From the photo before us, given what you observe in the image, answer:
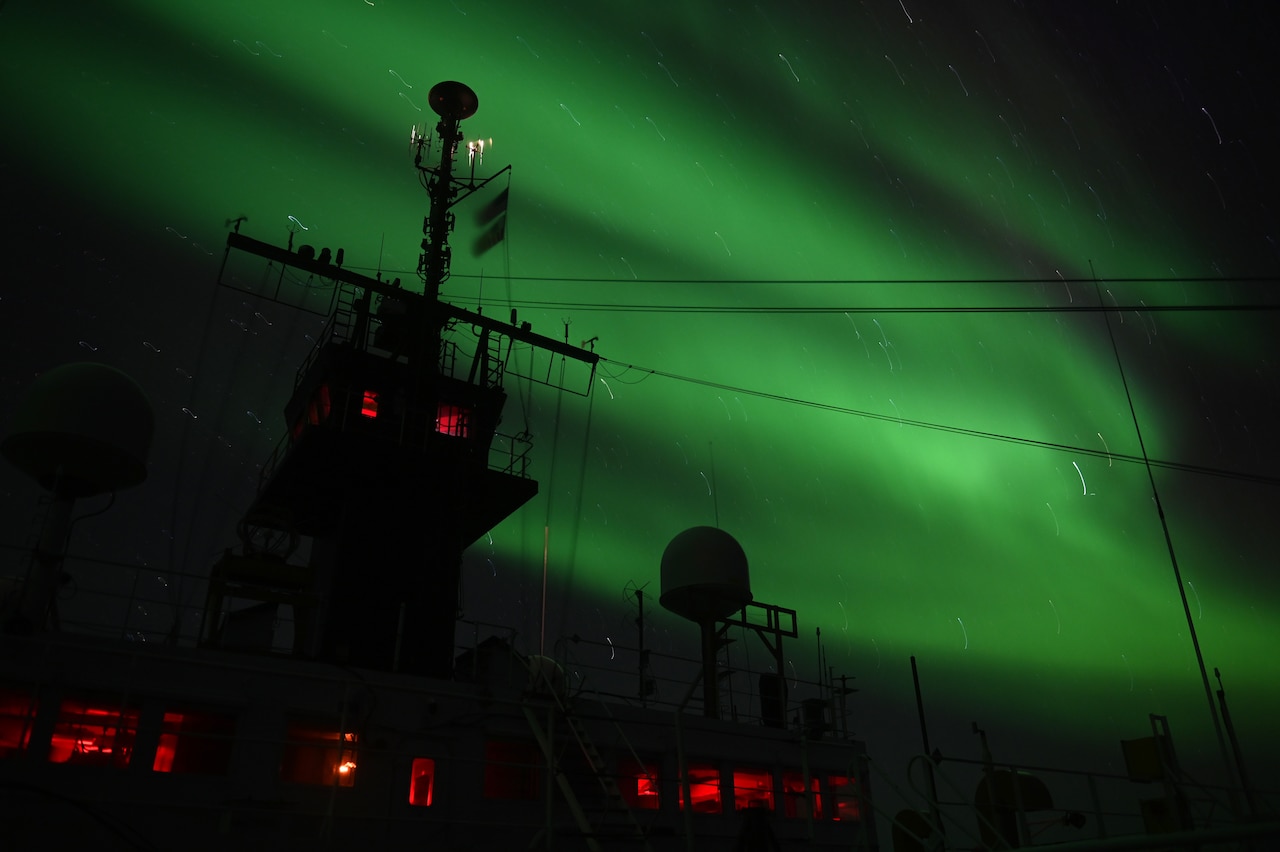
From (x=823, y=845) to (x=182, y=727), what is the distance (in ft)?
47.1

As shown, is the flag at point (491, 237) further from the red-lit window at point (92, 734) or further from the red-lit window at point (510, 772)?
the red-lit window at point (92, 734)

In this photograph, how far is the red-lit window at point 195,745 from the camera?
46.9 feet

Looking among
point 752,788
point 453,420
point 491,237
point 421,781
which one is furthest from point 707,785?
point 491,237

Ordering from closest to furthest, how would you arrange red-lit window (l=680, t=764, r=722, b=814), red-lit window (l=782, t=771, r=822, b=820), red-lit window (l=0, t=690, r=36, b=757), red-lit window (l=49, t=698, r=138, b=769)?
red-lit window (l=0, t=690, r=36, b=757) → red-lit window (l=49, t=698, r=138, b=769) → red-lit window (l=680, t=764, r=722, b=814) → red-lit window (l=782, t=771, r=822, b=820)

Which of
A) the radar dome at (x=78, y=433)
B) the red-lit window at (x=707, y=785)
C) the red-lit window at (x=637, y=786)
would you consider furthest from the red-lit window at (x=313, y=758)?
the red-lit window at (x=707, y=785)

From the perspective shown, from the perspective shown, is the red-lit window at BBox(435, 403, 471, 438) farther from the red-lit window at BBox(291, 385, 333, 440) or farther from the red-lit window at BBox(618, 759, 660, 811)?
the red-lit window at BBox(618, 759, 660, 811)

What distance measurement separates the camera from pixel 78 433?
45.6ft

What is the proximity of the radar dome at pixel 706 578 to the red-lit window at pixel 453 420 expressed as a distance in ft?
22.0

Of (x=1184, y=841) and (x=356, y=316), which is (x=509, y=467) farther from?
(x=1184, y=841)

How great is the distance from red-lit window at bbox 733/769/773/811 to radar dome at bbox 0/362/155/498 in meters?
14.2

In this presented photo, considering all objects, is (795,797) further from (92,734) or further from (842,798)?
(92,734)

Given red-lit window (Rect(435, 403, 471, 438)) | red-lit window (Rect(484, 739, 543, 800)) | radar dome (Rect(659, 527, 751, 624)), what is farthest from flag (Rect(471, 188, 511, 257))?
red-lit window (Rect(484, 739, 543, 800))

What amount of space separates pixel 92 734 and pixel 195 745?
154cm

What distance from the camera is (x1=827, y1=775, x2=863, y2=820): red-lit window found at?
2198 cm
